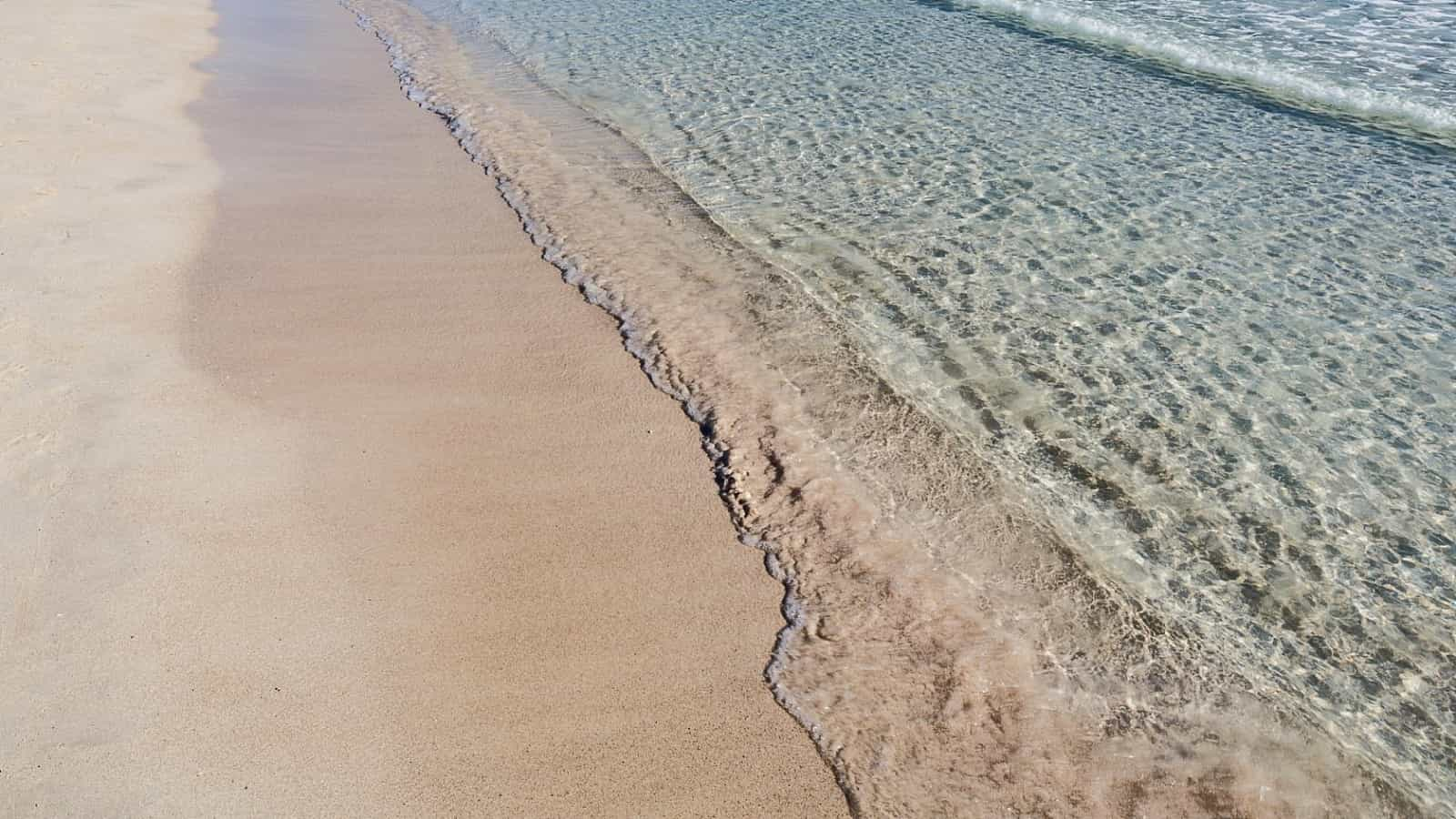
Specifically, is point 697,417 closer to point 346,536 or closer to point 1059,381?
point 346,536

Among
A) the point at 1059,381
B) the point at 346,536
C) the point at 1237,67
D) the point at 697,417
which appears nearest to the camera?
the point at 346,536

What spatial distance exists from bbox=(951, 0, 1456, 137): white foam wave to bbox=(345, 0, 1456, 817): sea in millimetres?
67

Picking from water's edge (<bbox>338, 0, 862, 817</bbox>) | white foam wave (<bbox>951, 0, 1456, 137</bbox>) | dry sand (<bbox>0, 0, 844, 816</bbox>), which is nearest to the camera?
dry sand (<bbox>0, 0, 844, 816</bbox>)

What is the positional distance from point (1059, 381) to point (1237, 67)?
25.5ft

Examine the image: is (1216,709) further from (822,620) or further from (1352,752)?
(822,620)

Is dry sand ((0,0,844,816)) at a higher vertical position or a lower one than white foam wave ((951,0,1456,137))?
lower

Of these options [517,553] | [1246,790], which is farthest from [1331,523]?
[517,553]

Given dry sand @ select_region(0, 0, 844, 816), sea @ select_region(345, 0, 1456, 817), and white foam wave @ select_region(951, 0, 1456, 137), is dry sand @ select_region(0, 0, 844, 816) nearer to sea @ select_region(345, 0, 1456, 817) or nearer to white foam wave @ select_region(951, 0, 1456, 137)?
sea @ select_region(345, 0, 1456, 817)

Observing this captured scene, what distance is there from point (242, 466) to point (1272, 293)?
242 inches

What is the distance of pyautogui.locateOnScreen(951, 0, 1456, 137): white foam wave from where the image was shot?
10438 mm

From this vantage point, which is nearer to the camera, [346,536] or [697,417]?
[346,536]

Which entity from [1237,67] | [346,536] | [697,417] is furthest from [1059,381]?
[1237,67]

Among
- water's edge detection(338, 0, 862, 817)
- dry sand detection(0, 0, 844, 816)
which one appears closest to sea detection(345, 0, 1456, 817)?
water's edge detection(338, 0, 862, 817)

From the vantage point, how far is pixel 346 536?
15.1 feet
